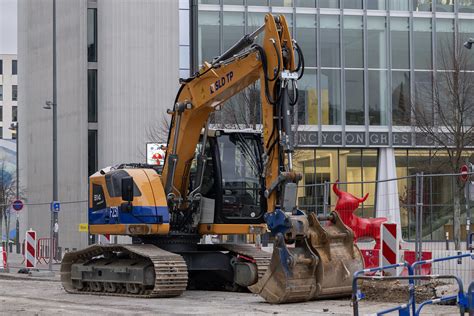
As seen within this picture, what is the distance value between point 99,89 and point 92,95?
1.17 m

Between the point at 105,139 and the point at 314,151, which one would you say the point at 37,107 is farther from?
the point at 314,151

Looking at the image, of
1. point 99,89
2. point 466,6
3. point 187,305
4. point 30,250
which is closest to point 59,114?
point 99,89

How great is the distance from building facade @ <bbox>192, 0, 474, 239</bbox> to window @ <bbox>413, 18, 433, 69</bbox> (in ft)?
0.16

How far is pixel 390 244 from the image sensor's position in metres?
17.7

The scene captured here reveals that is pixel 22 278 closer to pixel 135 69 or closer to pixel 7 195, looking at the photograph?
pixel 135 69

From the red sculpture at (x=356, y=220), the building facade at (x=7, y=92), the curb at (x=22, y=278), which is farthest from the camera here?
the building facade at (x=7, y=92)

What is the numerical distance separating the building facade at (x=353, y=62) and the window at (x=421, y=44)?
5cm

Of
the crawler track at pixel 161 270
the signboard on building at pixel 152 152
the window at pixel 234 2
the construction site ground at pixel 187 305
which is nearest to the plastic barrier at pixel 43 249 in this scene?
the signboard on building at pixel 152 152

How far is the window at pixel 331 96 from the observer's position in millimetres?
44856

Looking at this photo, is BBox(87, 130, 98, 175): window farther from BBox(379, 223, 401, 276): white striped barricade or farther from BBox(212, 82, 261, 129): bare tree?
BBox(379, 223, 401, 276): white striped barricade

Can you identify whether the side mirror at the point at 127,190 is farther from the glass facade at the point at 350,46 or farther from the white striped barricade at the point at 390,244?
the glass facade at the point at 350,46

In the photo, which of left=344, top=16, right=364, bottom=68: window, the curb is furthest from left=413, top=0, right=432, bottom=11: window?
the curb

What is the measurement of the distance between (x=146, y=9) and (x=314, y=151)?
12.3m

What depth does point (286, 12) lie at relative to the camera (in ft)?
148
